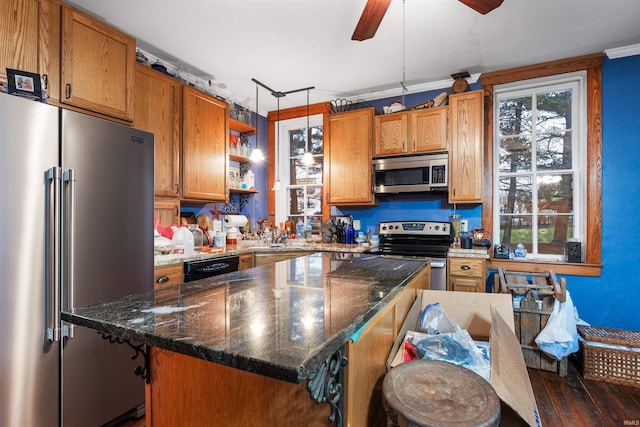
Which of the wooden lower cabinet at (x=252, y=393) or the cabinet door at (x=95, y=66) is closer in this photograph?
the wooden lower cabinet at (x=252, y=393)

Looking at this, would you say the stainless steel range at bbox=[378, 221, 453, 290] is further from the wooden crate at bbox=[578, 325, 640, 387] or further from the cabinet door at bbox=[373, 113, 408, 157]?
the wooden crate at bbox=[578, 325, 640, 387]

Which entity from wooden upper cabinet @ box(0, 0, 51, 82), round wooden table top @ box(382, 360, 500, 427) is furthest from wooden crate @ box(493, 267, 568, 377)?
wooden upper cabinet @ box(0, 0, 51, 82)

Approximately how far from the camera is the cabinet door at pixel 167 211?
2732 mm

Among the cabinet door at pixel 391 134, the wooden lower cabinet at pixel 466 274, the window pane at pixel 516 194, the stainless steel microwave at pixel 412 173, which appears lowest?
the wooden lower cabinet at pixel 466 274

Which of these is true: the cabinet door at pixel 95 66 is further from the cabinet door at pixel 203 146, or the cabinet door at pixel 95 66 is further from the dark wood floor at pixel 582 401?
the dark wood floor at pixel 582 401

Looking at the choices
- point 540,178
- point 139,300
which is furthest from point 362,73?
point 139,300

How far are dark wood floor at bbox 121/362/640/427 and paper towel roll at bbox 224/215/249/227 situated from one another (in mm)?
2083

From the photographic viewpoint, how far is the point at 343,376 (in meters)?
0.75

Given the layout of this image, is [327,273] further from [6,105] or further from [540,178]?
[540,178]

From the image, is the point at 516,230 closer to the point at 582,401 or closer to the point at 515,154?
the point at 515,154

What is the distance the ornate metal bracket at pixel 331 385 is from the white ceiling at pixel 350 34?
227 cm

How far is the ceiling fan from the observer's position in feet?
5.43

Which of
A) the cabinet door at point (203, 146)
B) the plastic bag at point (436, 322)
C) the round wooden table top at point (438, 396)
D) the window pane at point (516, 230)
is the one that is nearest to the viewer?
the round wooden table top at point (438, 396)

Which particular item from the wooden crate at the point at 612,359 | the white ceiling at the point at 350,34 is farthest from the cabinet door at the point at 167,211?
the wooden crate at the point at 612,359
